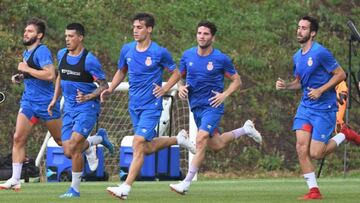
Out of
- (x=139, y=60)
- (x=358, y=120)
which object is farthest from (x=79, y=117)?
(x=358, y=120)

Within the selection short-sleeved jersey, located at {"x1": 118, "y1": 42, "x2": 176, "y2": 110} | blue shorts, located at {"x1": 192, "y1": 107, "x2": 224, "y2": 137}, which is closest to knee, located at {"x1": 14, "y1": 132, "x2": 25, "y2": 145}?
short-sleeved jersey, located at {"x1": 118, "y1": 42, "x2": 176, "y2": 110}

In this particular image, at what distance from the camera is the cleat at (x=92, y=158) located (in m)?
22.5

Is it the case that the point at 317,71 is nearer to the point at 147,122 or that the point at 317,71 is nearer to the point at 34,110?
the point at 147,122

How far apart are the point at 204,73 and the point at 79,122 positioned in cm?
216

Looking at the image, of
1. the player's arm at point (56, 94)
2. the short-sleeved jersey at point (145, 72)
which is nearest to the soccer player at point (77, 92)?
the player's arm at point (56, 94)

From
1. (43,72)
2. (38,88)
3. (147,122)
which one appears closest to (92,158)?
(38,88)

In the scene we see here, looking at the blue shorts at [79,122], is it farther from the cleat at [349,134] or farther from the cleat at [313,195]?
the cleat at [349,134]

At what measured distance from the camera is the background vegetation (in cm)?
2881

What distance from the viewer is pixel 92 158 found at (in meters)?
22.7

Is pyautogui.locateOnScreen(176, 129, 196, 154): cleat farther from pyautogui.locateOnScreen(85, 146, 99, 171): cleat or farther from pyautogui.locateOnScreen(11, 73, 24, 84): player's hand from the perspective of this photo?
pyautogui.locateOnScreen(11, 73, 24, 84): player's hand

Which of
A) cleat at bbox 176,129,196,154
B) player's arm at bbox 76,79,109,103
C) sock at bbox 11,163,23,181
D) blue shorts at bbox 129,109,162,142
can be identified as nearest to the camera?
blue shorts at bbox 129,109,162,142

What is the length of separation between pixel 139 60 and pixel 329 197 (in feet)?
10.7

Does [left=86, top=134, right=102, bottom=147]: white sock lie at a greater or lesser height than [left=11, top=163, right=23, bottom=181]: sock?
greater

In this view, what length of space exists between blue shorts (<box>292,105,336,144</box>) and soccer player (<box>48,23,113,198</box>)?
2.78 metres
